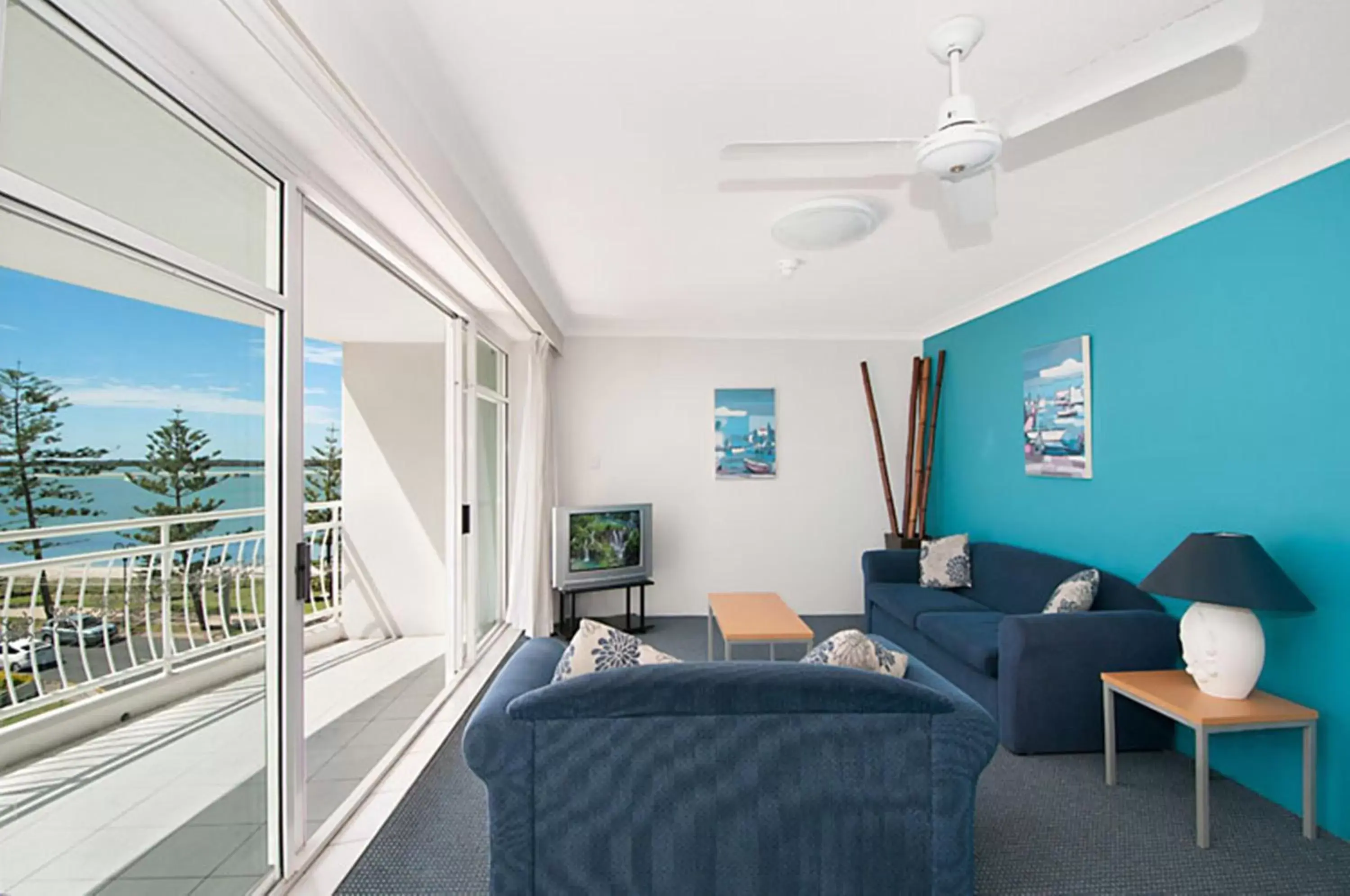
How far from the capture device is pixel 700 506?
564cm

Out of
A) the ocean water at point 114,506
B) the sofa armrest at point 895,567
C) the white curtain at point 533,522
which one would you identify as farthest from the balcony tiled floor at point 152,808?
the sofa armrest at point 895,567

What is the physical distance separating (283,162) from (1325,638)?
4.00 metres

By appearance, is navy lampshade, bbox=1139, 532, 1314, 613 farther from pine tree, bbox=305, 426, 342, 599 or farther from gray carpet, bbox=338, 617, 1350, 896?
pine tree, bbox=305, 426, 342, 599

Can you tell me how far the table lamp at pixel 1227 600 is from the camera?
89.7 inches

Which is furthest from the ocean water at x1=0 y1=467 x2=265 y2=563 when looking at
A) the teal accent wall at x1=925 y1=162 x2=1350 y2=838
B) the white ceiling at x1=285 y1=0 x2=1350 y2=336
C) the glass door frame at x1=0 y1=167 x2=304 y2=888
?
the teal accent wall at x1=925 y1=162 x2=1350 y2=838

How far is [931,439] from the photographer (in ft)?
18.0

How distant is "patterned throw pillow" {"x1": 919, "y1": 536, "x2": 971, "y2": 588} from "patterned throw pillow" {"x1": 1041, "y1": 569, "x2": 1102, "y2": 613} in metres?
1.11

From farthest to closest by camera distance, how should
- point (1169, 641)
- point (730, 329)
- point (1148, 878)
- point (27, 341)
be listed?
point (730, 329) < point (1169, 641) < point (1148, 878) < point (27, 341)

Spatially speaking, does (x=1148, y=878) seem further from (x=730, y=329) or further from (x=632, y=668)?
(x=730, y=329)

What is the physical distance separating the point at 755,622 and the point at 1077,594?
166 cm

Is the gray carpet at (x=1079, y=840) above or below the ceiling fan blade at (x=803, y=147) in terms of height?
A: below

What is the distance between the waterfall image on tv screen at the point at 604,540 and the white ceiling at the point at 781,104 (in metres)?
2.25

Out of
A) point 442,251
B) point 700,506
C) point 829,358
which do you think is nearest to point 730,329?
point 829,358

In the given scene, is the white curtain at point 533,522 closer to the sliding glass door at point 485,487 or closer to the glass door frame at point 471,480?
the sliding glass door at point 485,487
